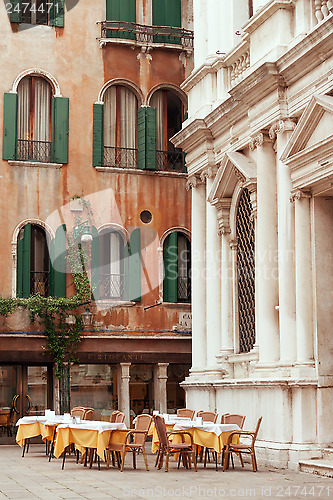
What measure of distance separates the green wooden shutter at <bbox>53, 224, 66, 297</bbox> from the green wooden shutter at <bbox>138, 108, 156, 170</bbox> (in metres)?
2.63

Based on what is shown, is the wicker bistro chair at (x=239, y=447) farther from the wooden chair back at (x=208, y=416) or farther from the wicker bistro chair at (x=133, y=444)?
the wooden chair back at (x=208, y=416)

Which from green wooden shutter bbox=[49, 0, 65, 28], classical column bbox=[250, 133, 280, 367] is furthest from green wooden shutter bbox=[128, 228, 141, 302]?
classical column bbox=[250, 133, 280, 367]

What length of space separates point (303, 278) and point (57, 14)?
37.4 ft

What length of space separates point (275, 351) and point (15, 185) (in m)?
9.07

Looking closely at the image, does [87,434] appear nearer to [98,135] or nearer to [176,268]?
[176,268]

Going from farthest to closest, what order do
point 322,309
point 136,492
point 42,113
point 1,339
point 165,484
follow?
point 42,113, point 1,339, point 322,309, point 165,484, point 136,492

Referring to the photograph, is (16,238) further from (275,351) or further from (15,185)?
(275,351)

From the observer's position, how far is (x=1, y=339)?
20641mm

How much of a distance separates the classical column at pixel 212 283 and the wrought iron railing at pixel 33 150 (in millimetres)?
5285

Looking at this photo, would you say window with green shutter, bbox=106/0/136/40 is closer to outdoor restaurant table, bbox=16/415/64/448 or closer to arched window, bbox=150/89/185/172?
arched window, bbox=150/89/185/172

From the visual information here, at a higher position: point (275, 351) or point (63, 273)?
point (63, 273)

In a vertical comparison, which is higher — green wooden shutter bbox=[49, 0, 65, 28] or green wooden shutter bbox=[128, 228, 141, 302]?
green wooden shutter bbox=[49, 0, 65, 28]

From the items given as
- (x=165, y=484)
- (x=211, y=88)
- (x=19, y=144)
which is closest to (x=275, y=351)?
(x=165, y=484)

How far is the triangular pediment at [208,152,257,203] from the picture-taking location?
16.1 metres
